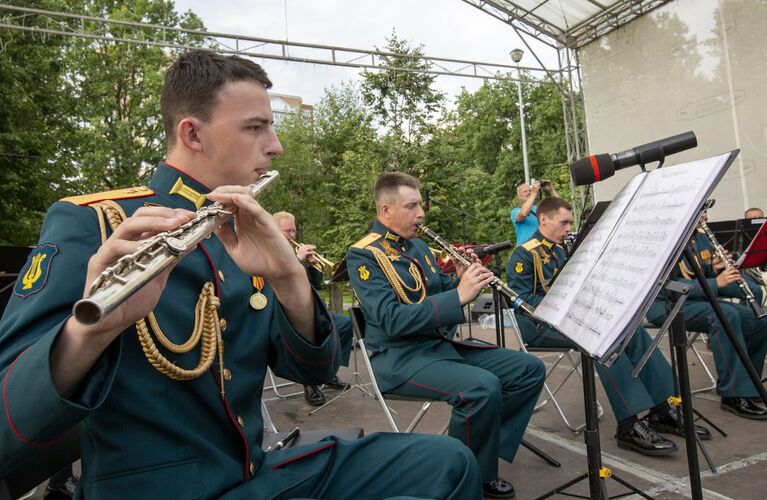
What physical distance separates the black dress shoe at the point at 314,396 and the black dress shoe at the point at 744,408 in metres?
3.34

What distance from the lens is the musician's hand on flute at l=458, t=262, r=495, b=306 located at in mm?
2898

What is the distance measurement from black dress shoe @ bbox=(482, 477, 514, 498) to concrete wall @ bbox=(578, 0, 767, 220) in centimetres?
777

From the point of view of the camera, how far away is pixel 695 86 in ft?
29.3

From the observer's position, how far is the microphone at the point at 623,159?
6.02 ft

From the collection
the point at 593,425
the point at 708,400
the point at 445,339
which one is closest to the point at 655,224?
the point at 593,425

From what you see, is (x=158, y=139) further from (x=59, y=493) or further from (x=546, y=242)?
(x=59, y=493)

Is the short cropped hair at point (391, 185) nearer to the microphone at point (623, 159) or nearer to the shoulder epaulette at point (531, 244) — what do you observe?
the shoulder epaulette at point (531, 244)

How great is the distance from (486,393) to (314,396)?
265cm

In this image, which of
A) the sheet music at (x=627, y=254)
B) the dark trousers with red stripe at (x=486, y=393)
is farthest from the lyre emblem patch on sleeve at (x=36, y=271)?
the dark trousers with red stripe at (x=486, y=393)

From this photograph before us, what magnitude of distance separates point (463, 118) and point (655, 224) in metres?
30.9

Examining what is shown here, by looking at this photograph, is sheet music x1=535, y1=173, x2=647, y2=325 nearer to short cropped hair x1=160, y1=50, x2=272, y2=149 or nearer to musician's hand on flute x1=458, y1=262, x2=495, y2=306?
musician's hand on flute x1=458, y1=262, x2=495, y2=306

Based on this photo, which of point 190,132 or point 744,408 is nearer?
point 190,132

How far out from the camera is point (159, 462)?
112cm

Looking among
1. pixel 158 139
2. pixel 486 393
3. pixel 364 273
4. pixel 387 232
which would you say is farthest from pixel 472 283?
pixel 158 139
